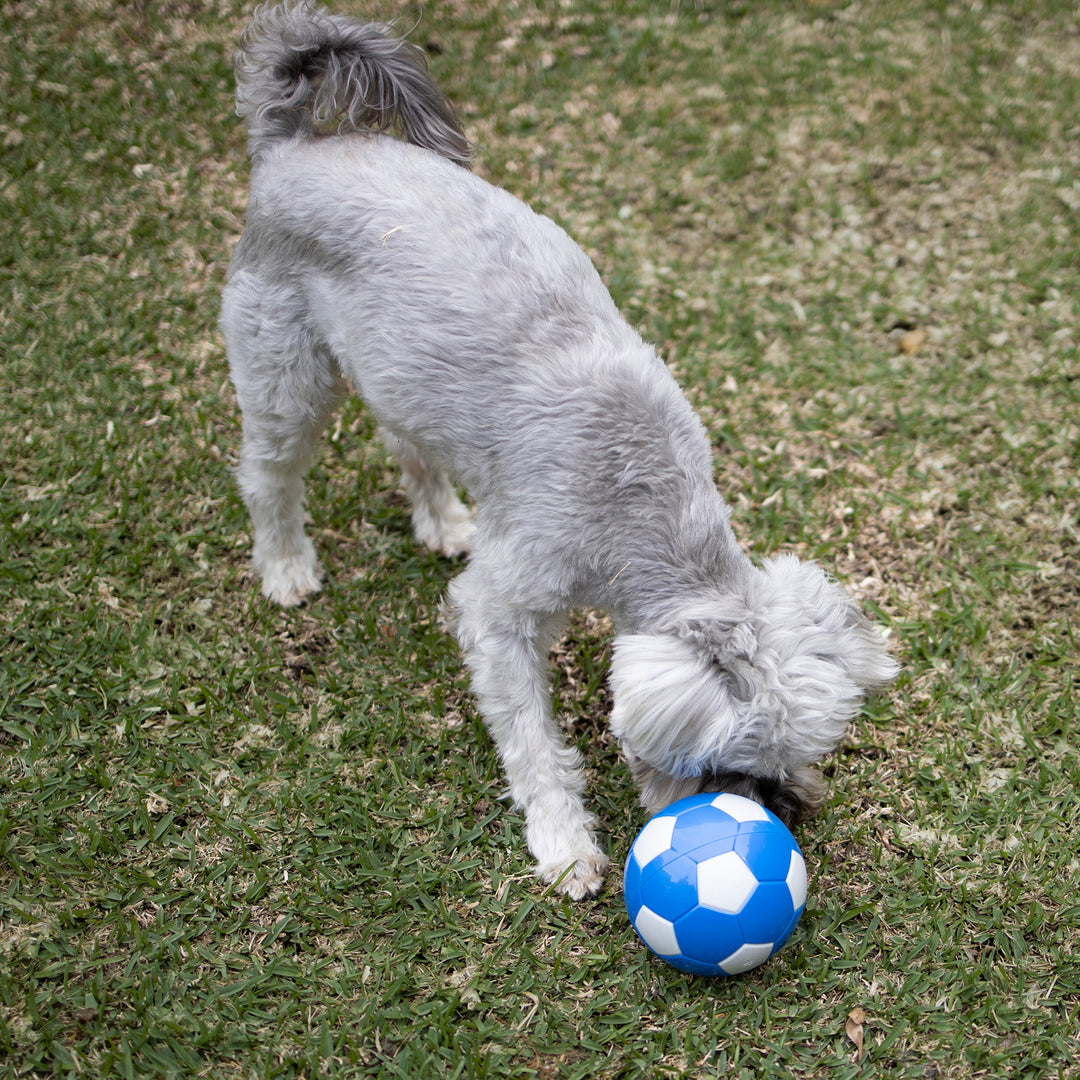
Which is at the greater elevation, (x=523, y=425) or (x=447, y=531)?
(x=523, y=425)

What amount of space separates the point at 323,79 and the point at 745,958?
351 cm

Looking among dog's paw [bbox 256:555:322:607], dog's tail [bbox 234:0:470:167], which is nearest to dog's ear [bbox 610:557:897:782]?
dog's paw [bbox 256:555:322:607]

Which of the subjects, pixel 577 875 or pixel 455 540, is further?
pixel 455 540

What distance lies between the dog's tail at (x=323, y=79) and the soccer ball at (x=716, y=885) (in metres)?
2.86

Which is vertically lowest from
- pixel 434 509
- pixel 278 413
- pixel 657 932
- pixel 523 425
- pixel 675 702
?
pixel 434 509

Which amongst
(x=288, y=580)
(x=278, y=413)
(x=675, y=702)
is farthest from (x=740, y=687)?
(x=288, y=580)

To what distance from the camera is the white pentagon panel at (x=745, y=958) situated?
108 inches

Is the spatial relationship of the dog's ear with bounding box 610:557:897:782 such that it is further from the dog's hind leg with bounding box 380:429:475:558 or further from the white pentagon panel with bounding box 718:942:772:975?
the dog's hind leg with bounding box 380:429:475:558

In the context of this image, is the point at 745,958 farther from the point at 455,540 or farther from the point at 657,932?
the point at 455,540

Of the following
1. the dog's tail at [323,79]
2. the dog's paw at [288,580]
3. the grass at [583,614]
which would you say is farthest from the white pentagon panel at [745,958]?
the dog's tail at [323,79]

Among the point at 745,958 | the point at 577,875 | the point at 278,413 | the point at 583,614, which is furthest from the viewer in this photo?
the point at 583,614

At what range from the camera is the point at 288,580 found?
4.28m

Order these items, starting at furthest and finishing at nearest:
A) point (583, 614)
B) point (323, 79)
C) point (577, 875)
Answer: point (583, 614) → point (323, 79) → point (577, 875)

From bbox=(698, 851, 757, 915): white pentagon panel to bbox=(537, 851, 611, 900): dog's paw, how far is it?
0.66 metres
